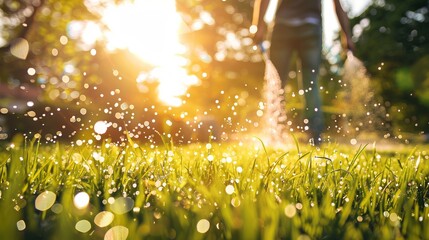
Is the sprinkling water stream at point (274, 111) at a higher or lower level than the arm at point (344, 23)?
lower

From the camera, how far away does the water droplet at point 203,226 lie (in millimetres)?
1151

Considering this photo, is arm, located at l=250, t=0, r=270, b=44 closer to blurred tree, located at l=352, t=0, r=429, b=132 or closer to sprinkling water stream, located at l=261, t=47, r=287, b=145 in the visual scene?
sprinkling water stream, located at l=261, t=47, r=287, b=145

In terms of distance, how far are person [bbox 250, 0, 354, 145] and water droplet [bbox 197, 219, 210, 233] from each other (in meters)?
3.92

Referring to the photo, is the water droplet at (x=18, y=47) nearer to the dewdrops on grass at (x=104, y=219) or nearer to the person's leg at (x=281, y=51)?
the person's leg at (x=281, y=51)

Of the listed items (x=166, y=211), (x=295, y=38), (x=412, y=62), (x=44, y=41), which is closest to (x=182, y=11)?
(x=44, y=41)

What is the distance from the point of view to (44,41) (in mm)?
18641

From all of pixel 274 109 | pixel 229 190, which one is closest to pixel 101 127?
pixel 229 190

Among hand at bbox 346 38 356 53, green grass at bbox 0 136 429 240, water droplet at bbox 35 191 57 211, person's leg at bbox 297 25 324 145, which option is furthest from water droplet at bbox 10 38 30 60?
water droplet at bbox 35 191 57 211

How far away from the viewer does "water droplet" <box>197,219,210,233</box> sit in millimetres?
1151

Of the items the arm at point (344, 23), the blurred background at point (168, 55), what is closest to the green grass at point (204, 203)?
the arm at point (344, 23)

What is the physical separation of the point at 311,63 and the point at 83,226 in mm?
4428

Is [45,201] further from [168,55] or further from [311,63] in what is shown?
[168,55]

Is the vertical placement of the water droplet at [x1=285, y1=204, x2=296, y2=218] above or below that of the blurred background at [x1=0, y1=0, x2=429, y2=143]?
below

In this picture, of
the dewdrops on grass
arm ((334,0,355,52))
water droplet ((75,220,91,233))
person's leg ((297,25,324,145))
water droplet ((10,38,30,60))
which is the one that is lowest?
water droplet ((75,220,91,233))
